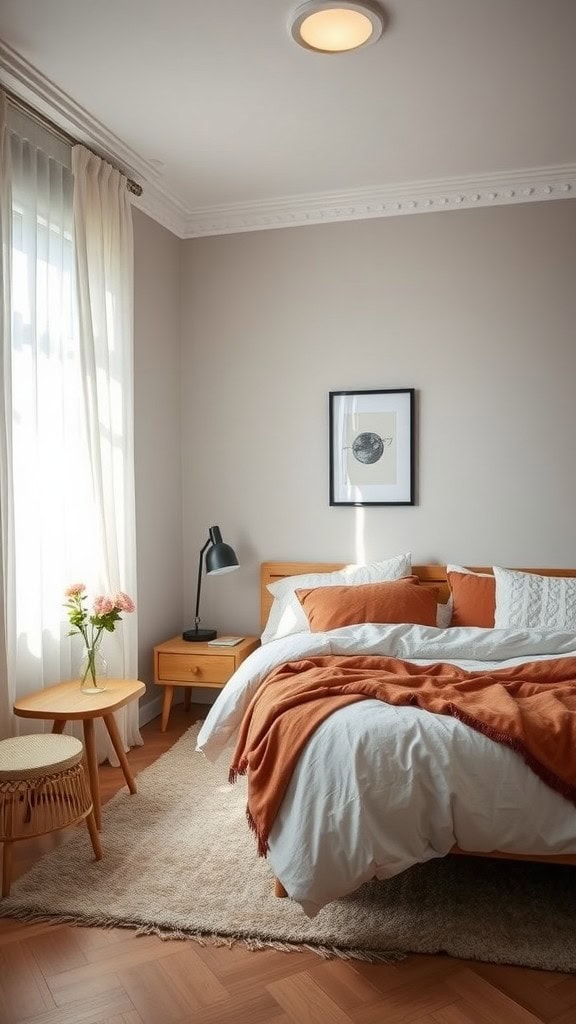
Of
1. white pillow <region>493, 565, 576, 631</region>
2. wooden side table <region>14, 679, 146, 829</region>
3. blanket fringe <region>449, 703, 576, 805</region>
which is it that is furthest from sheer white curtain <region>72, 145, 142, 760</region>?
blanket fringe <region>449, 703, 576, 805</region>

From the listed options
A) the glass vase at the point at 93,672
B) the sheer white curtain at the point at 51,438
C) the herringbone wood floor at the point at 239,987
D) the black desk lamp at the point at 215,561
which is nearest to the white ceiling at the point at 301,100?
the sheer white curtain at the point at 51,438

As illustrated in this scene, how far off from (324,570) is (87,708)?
1952 millimetres

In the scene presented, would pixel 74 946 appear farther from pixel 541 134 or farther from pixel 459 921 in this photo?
pixel 541 134

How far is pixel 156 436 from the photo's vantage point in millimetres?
4656

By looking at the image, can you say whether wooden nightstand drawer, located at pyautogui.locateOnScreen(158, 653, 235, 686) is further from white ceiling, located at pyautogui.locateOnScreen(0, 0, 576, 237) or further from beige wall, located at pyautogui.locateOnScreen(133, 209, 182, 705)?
white ceiling, located at pyautogui.locateOnScreen(0, 0, 576, 237)

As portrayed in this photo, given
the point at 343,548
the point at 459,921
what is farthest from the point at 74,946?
the point at 343,548

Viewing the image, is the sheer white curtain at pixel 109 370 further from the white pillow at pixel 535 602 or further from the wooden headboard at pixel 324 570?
the white pillow at pixel 535 602

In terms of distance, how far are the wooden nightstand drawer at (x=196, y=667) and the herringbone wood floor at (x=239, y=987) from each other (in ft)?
6.38

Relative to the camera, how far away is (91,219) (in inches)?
148

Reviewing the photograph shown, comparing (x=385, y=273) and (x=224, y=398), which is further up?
(x=385, y=273)

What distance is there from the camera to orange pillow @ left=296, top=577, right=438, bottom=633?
12.9 ft

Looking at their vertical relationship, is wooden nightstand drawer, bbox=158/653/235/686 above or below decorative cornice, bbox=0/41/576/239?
below

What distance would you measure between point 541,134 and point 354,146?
88 cm

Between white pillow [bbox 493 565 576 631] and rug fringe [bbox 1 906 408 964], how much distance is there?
190 centimetres
